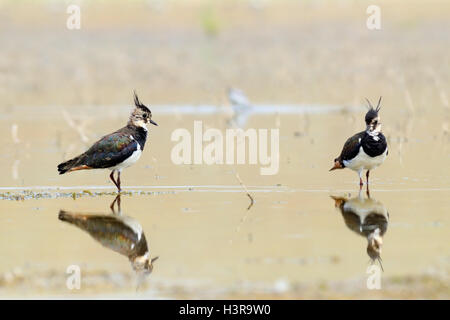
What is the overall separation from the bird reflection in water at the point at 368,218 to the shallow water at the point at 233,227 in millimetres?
70

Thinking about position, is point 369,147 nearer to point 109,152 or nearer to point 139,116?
point 139,116

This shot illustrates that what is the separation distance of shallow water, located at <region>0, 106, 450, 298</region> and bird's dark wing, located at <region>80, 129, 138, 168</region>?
42 cm

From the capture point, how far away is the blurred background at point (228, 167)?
8.19m

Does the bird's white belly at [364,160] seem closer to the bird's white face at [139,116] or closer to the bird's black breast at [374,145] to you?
the bird's black breast at [374,145]

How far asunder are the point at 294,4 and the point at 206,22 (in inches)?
478

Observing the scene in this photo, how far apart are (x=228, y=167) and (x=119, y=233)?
5.41 meters

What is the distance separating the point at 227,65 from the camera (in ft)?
123

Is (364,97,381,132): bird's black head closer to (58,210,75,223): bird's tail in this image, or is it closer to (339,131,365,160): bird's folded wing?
(339,131,365,160): bird's folded wing

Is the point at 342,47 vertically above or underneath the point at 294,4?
underneath

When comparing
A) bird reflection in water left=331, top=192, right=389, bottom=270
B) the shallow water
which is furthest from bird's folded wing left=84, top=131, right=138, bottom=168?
bird reflection in water left=331, top=192, right=389, bottom=270

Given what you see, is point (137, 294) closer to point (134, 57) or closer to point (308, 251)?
point (308, 251)

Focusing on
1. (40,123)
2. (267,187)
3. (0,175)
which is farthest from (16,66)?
(267,187)

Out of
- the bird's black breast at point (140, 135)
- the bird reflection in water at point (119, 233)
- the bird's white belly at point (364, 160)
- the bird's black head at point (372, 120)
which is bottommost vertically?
the bird reflection in water at point (119, 233)

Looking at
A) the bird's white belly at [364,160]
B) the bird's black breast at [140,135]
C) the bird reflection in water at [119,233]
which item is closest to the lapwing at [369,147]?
the bird's white belly at [364,160]
